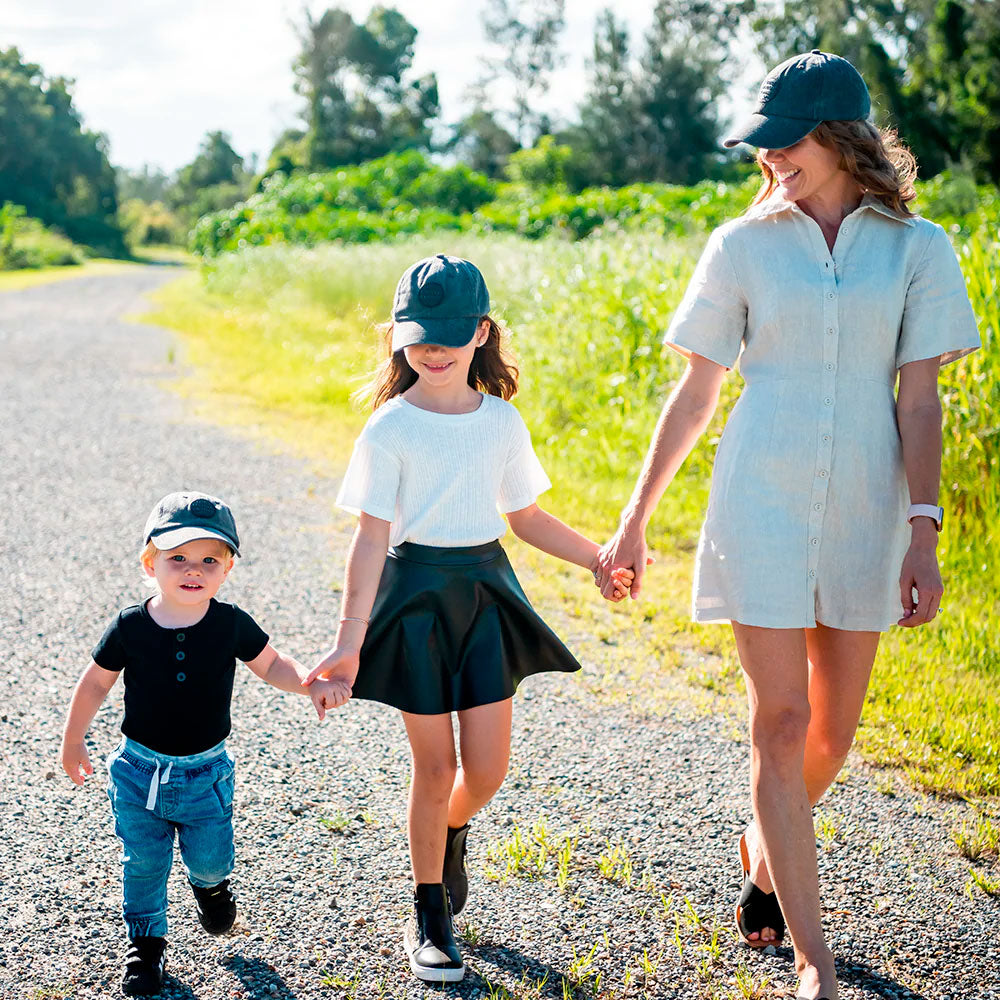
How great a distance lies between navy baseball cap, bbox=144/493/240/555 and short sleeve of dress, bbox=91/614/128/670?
0.66 feet

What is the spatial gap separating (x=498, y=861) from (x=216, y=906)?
83 centimetres

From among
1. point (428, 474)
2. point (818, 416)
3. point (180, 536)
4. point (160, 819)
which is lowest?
point (160, 819)

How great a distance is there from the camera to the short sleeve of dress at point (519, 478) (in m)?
2.77

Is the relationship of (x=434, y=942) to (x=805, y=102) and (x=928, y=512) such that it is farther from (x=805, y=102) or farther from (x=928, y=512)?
(x=805, y=102)

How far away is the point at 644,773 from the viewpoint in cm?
380

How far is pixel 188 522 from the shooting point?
2.47 m

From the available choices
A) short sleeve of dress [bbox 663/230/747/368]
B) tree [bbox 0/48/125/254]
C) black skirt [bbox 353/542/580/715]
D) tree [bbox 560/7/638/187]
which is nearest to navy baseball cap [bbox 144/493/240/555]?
black skirt [bbox 353/542/580/715]

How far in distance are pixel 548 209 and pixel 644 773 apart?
17.9m

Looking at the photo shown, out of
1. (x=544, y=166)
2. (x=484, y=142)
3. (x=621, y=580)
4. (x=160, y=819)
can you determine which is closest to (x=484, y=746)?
(x=621, y=580)

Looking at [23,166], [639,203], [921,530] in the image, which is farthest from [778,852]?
[23,166]

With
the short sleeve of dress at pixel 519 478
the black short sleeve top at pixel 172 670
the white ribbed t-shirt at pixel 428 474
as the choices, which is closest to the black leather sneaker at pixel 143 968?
the black short sleeve top at pixel 172 670

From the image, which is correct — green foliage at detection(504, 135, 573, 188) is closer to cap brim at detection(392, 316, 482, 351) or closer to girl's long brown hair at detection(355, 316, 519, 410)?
girl's long brown hair at detection(355, 316, 519, 410)

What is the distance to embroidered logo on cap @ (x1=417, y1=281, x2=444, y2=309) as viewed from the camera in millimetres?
2607

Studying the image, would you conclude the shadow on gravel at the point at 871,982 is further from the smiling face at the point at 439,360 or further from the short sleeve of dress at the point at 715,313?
the smiling face at the point at 439,360
